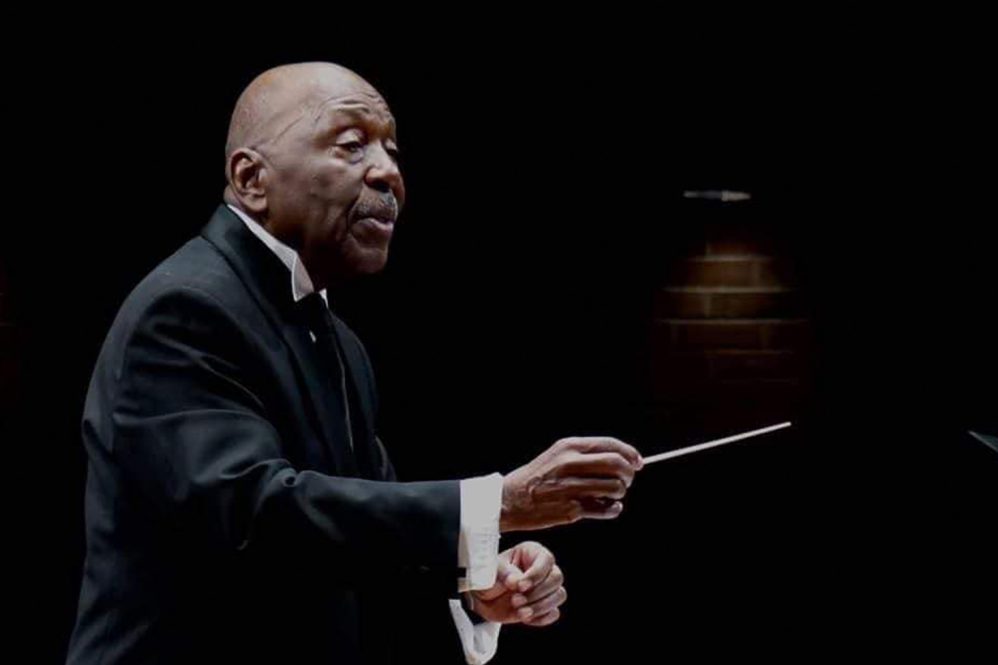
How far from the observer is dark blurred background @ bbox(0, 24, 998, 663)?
3242 millimetres

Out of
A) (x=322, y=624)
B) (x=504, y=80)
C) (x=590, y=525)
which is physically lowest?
(x=590, y=525)

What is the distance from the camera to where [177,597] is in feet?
4.55

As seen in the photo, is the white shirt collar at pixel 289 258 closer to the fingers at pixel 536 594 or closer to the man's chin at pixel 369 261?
the man's chin at pixel 369 261

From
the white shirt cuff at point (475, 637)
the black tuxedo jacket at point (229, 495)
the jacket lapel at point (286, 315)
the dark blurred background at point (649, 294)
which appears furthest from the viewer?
the dark blurred background at point (649, 294)

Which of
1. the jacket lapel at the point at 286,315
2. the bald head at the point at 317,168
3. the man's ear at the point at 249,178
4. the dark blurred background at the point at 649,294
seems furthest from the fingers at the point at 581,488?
the dark blurred background at the point at 649,294

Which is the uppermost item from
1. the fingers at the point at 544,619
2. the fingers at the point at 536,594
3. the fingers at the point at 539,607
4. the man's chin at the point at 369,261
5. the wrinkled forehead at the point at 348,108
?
the wrinkled forehead at the point at 348,108

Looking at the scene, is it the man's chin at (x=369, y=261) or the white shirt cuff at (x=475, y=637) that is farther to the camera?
the white shirt cuff at (x=475, y=637)

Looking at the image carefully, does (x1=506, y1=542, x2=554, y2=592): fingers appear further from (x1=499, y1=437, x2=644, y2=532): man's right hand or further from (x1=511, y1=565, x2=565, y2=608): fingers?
(x1=499, y1=437, x2=644, y2=532): man's right hand

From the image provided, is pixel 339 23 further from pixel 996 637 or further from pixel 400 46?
pixel 996 637

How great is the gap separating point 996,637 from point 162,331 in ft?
8.98

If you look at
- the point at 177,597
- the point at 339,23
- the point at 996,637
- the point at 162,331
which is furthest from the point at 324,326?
the point at 996,637

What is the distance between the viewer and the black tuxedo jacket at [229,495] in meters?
1.30

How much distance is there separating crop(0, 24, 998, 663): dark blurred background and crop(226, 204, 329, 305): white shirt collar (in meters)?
1.80

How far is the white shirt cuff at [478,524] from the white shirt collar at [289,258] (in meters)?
0.35
